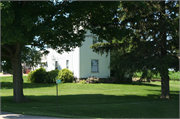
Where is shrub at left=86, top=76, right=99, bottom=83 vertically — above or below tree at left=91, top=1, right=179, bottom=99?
below

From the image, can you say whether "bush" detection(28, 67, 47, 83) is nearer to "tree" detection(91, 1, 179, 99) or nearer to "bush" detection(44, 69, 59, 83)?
"bush" detection(44, 69, 59, 83)

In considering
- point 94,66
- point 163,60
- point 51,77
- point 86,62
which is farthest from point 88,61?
point 163,60

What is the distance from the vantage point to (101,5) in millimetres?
12836

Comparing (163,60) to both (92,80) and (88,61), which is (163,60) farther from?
(88,61)

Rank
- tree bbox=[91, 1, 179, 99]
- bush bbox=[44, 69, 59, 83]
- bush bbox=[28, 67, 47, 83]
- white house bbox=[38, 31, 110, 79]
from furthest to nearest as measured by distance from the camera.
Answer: bush bbox=[28, 67, 47, 83] → white house bbox=[38, 31, 110, 79] → bush bbox=[44, 69, 59, 83] → tree bbox=[91, 1, 179, 99]

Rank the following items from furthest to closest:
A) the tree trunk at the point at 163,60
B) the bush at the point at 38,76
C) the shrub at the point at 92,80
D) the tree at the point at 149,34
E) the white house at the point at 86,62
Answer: the bush at the point at 38,76
the white house at the point at 86,62
the shrub at the point at 92,80
the tree at the point at 149,34
the tree trunk at the point at 163,60

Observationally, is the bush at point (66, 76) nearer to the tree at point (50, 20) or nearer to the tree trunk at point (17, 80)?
the tree at point (50, 20)

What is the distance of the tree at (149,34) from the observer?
12.7 m

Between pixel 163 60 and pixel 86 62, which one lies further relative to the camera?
pixel 86 62

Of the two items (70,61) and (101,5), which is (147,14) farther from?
(70,61)

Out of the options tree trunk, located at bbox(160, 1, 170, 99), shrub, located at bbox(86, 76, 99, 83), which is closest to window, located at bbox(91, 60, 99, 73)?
shrub, located at bbox(86, 76, 99, 83)

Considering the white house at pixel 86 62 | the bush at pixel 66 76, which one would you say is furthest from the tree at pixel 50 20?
the white house at pixel 86 62

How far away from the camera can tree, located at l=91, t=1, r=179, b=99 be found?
12.7 metres

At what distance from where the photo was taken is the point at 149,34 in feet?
46.2
